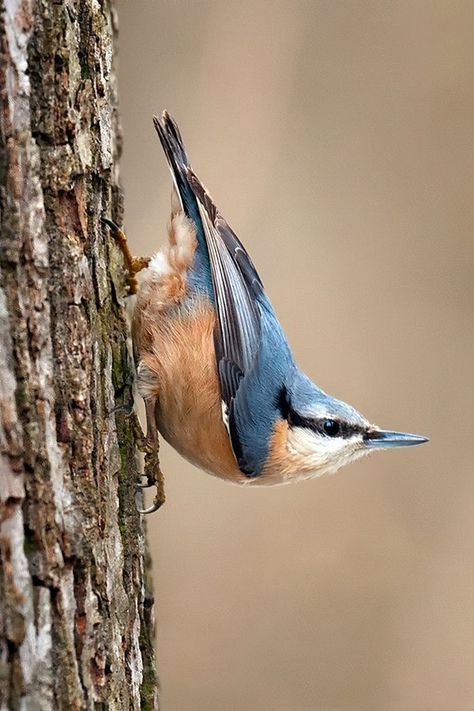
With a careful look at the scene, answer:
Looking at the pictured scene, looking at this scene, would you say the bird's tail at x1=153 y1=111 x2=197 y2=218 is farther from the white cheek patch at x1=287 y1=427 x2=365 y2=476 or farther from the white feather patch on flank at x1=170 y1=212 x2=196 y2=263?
the white cheek patch at x1=287 y1=427 x2=365 y2=476

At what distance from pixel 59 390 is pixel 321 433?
1.63 meters

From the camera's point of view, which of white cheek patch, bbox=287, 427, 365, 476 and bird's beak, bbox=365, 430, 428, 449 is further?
bird's beak, bbox=365, 430, 428, 449

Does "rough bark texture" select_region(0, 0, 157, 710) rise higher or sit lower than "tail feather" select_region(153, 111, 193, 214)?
lower

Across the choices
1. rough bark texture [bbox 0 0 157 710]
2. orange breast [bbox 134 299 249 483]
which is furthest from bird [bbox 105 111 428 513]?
rough bark texture [bbox 0 0 157 710]

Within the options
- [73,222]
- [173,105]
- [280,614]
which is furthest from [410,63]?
[73,222]

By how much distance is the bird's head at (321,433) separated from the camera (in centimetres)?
325

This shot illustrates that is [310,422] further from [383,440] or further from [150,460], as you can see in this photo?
[150,460]

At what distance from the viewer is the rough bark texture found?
166 cm

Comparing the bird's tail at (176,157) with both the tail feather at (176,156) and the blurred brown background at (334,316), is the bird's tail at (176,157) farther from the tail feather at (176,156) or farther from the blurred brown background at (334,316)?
the blurred brown background at (334,316)

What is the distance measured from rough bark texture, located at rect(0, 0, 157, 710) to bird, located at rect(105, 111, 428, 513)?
634 mm

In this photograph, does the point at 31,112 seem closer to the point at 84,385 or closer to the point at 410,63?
the point at 84,385

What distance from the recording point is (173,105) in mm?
4637

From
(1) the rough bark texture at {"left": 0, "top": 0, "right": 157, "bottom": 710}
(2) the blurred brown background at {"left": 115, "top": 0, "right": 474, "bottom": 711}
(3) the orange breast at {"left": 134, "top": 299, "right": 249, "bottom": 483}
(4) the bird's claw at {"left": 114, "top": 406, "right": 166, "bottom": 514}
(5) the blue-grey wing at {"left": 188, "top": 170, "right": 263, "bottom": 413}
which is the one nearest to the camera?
(1) the rough bark texture at {"left": 0, "top": 0, "right": 157, "bottom": 710}

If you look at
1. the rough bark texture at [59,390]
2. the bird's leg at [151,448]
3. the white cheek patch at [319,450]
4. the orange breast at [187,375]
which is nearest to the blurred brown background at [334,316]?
the white cheek patch at [319,450]
